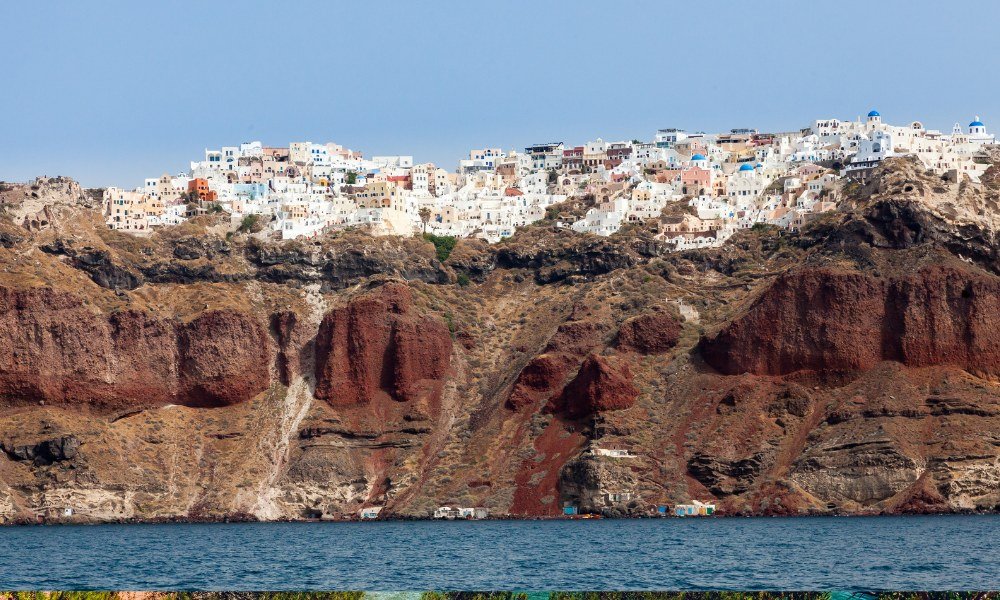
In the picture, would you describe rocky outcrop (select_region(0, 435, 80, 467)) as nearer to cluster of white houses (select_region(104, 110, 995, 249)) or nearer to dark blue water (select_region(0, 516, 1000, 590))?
dark blue water (select_region(0, 516, 1000, 590))

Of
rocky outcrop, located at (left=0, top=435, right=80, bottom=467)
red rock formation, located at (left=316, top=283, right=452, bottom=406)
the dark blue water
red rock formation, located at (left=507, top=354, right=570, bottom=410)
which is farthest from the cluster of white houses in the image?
the dark blue water

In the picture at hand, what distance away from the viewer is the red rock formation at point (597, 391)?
140625 mm

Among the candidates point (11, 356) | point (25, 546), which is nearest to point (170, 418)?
point (11, 356)

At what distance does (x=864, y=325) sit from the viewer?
142 metres

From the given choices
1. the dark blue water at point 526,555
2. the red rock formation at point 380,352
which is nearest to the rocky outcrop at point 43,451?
the dark blue water at point 526,555

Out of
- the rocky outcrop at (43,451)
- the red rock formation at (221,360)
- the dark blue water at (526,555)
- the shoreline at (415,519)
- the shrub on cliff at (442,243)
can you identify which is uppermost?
the shrub on cliff at (442,243)

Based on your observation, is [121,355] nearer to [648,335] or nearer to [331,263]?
[331,263]

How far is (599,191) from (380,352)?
41.4 m

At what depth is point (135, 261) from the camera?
162375 mm

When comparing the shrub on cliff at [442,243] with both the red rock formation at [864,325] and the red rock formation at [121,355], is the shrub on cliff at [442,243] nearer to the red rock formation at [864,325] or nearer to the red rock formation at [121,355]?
the red rock formation at [121,355]

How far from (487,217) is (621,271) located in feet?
88.9

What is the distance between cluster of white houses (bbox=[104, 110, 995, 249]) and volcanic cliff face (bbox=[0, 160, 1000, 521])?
516cm

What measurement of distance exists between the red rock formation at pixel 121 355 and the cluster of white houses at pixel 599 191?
2124 centimetres

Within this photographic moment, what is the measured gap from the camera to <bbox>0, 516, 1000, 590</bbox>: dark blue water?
79188 millimetres
